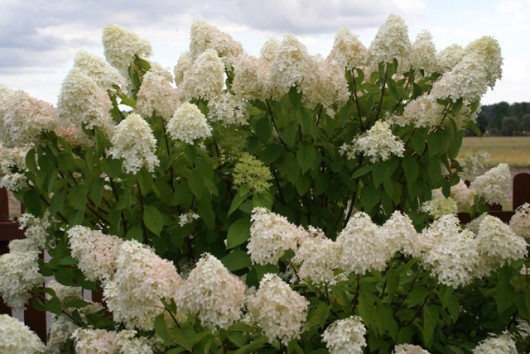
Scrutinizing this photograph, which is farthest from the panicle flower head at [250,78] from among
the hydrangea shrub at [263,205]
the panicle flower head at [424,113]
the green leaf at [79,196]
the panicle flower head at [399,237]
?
the panicle flower head at [399,237]

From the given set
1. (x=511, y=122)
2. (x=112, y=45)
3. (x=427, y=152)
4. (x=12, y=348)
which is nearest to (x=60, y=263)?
(x=12, y=348)

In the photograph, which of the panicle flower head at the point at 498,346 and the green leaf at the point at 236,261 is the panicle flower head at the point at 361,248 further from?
the panicle flower head at the point at 498,346

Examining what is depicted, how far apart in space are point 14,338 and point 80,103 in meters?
1.03

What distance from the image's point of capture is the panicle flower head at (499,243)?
114 inches

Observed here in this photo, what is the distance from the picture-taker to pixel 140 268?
8.16 feet

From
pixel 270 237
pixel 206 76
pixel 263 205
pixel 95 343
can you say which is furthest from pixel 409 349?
pixel 206 76

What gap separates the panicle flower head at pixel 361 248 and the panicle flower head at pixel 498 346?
2.50 feet

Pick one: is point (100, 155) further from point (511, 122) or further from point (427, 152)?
point (511, 122)

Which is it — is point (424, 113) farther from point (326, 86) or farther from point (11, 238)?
point (11, 238)

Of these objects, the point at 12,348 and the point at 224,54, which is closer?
the point at 12,348

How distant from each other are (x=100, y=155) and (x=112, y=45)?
86 centimetres

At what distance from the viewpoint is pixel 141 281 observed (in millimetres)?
2471

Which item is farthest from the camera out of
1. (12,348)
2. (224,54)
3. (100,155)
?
(224,54)

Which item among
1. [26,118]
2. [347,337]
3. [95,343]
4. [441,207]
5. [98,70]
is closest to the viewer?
[347,337]
